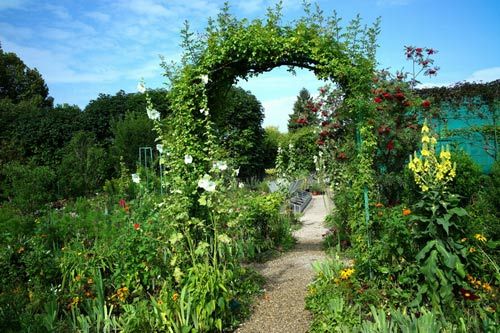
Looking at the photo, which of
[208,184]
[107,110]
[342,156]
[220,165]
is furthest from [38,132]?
[208,184]

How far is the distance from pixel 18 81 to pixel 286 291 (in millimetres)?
26370

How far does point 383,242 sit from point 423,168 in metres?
0.80

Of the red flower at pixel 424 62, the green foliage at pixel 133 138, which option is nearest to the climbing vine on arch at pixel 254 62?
the red flower at pixel 424 62

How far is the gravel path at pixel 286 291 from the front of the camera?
3.71m

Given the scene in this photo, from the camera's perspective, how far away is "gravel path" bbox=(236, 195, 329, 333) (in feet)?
12.2

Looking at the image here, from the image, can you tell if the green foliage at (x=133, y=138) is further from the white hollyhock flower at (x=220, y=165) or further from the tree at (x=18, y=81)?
the tree at (x=18, y=81)

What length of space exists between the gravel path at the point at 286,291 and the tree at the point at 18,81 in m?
22.9

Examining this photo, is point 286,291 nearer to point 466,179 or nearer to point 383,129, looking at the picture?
point 383,129

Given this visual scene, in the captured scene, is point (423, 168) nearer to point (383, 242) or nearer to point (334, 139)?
point (383, 242)

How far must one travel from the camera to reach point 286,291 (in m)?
4.50

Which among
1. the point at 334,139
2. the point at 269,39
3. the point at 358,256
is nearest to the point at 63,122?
the point at 334,139

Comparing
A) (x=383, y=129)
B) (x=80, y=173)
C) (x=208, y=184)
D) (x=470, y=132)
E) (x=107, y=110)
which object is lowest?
(x=208, y=184)

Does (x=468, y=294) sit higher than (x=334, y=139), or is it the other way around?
(x=334, y=139)

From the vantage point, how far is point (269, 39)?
4.42 meters
